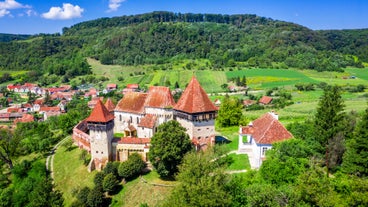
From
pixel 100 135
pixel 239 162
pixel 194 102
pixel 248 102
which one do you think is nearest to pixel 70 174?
pixel 100 135

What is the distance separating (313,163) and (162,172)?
19559 mm

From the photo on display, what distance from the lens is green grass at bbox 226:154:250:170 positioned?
40.2 meters

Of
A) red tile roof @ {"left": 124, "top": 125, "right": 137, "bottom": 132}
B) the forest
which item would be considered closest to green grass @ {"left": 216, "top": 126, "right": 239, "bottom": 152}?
red tile roof @ {"left": 124, "top": 125, "right": 137, "bottom": 132}

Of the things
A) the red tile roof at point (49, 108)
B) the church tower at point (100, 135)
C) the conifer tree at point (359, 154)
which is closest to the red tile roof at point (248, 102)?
the church tower at point (100, 135)

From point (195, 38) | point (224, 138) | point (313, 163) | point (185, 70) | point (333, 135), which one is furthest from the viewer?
point (195, 38)

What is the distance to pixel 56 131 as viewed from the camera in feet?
259

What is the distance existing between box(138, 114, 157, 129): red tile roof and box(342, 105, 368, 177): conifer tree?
1152 inches

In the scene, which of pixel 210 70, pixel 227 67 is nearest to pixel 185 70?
pixel 210 70

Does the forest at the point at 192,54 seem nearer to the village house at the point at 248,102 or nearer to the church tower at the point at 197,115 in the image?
the village house at the point at 248,102

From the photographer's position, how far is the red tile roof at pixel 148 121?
50.7 m

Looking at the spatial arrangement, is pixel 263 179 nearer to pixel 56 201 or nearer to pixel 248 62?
pixel 56 201

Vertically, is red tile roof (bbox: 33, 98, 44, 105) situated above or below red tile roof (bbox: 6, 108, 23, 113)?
above

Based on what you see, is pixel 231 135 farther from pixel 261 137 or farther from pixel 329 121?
pixel 329 121

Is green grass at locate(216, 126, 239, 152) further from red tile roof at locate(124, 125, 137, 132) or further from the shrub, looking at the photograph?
red tile roof at locate(124, 125, 137, 132)
